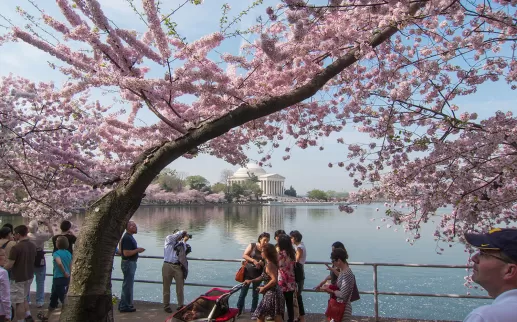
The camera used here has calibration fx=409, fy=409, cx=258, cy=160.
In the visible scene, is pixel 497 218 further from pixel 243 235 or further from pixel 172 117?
pixel 243 235

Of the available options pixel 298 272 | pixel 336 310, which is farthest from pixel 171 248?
pixel 336 310

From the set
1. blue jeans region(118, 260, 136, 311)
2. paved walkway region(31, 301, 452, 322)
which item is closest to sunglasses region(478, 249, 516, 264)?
paved walkway region(31, 301, 452, 322)

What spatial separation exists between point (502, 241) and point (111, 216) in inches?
120

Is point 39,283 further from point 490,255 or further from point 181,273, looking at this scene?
point 490,255

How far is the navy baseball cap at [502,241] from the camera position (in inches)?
61.5

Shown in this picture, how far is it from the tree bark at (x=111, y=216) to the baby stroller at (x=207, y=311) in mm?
1264

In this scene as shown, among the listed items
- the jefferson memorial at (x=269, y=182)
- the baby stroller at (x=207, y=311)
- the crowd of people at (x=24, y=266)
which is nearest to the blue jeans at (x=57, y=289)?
the crowd of people at (x=24, y=266)

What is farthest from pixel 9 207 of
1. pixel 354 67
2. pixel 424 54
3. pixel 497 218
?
pixel 497 218

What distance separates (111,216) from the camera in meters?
3.62

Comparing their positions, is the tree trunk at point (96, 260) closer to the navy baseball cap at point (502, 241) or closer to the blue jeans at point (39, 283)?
the navy baseball cap at point (502, 241)

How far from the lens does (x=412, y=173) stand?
18.2ft

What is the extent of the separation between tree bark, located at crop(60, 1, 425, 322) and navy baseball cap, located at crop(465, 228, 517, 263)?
2464 millimetres

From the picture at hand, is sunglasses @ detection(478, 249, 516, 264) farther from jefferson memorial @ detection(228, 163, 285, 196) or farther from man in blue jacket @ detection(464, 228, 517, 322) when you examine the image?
jefferson memorial @ detection(228, 163, 285, 196)

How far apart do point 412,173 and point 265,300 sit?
258 centimetres
